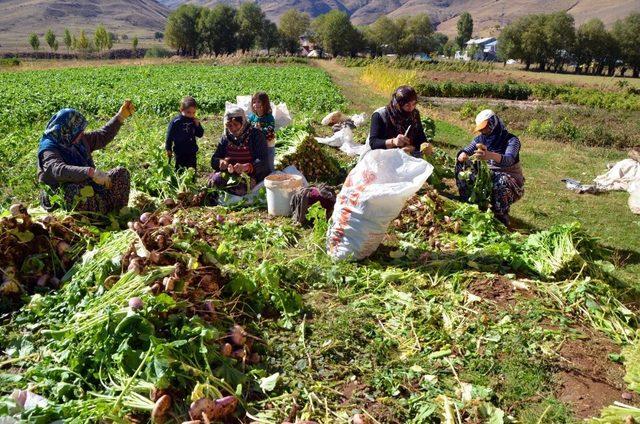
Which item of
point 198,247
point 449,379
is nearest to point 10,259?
point 198,247

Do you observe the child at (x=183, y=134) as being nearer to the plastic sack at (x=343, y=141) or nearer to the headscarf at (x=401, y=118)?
the headscarf at (x=401, y=118)

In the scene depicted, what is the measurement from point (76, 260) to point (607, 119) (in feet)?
57.6

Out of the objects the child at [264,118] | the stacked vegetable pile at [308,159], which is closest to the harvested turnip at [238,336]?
the child at [264,118]

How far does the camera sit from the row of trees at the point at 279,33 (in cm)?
7225

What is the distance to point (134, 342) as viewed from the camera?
8.56ft

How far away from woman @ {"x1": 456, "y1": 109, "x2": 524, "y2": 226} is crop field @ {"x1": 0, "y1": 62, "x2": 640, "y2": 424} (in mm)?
563

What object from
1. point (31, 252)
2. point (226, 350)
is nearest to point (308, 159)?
point (31, 252)

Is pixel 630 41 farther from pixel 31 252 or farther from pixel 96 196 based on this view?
pixel 31 252

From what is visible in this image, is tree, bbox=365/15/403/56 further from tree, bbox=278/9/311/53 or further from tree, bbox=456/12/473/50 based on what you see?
tree, bbox=456/12/473/50

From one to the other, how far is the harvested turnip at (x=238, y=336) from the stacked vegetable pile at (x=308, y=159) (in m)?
4.00

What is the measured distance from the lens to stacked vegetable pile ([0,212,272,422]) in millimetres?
2365

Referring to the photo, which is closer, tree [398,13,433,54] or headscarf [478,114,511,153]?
headscarf [478,114,511,153]

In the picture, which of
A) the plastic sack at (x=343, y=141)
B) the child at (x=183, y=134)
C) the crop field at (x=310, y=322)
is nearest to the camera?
the crop field at (x=310, y=322)

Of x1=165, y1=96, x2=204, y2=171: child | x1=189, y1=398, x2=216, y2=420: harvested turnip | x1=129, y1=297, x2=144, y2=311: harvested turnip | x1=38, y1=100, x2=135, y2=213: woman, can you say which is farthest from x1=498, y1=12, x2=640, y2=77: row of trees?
x1=189, y1=398, x2=216, y2=420: harvested turnip
